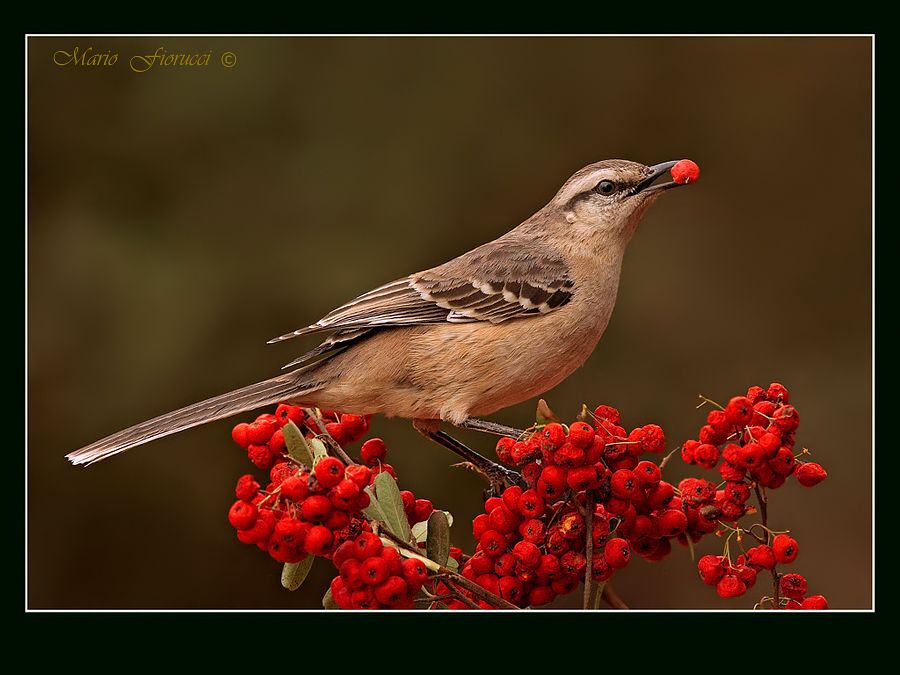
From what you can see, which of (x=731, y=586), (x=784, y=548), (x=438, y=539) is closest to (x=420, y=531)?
(x=438, y=539)

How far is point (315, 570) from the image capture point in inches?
179

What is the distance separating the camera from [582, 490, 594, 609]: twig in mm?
2459

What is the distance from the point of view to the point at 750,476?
263 centimetres

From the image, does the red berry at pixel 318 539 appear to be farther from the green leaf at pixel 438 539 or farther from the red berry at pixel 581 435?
the red berry at pixel 581 435

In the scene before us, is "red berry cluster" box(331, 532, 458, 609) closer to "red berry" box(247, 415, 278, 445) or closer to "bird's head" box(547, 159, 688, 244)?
"red berry" box(247, 415, 278, 445)

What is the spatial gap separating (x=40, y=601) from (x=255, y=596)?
994 mm

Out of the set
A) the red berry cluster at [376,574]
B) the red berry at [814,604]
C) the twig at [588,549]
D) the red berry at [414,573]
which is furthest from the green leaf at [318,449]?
the red berry at [814,604]

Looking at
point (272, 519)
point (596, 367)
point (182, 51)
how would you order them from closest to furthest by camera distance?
1. point (272, 519)
2. point (182, 51)
3. point (596, 367)

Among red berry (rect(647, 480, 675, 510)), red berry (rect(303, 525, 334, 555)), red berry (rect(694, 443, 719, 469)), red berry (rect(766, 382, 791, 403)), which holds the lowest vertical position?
red berry (rect(303, 525, 334, 555))

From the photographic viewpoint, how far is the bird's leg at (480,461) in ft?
11.7

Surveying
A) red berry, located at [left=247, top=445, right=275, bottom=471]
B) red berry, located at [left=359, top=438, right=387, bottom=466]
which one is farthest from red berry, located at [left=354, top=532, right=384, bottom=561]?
red berry, located at [left=359, top=438, right=387, bottom=466]

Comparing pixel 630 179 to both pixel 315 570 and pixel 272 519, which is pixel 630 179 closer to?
pixel 272 519

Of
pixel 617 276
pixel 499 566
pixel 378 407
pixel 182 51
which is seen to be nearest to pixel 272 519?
pixel 499 566

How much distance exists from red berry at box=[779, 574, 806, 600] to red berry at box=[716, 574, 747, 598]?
108mm
